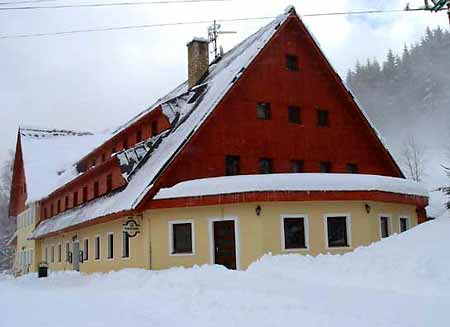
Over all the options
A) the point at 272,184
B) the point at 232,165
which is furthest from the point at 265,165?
the point at 272,184

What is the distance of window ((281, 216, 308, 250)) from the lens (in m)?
18.5

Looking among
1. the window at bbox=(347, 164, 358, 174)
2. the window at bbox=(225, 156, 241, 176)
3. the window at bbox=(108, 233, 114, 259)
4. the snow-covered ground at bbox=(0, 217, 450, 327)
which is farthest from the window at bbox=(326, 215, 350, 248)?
the window at bbox=(108, 233, 114, 259)

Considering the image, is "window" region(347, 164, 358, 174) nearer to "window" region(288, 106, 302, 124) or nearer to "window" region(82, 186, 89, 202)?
"window" region(288, 106, 302, 124)

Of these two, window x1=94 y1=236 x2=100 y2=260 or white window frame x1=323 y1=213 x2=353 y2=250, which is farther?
window x1=94 y1=236 x2=100 y2=260

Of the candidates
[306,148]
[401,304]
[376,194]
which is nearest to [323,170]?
[306,148]

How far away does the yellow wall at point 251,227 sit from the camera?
18.3 meters

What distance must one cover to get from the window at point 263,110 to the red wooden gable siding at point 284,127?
198 millimetres

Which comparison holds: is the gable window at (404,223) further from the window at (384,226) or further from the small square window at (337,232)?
the small square window at (337,232)

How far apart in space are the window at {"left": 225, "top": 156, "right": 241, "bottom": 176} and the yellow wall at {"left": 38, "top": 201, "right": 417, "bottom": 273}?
2.86 metres

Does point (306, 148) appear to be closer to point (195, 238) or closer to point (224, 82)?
point (224, 82)

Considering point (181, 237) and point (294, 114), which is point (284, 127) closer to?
point (294, 114)

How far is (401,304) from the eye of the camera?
986 centimetres

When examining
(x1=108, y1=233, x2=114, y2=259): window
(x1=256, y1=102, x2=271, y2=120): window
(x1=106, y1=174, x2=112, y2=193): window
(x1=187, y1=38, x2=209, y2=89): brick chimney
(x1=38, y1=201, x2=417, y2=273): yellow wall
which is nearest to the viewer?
(x1=38, y1=201, x2=417, y2=273): yellow wall

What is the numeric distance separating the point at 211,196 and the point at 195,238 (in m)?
1.70
